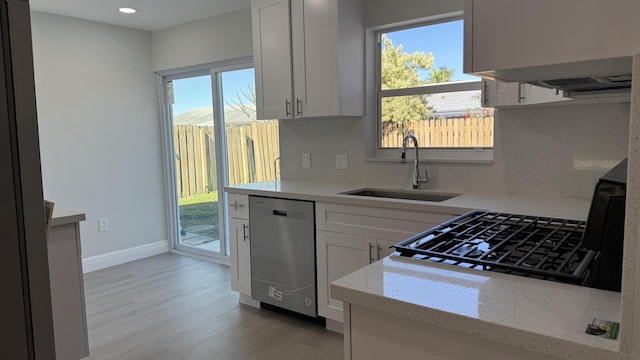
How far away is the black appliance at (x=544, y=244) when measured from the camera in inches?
38.6

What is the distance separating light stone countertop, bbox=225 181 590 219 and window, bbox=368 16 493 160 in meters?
0.40

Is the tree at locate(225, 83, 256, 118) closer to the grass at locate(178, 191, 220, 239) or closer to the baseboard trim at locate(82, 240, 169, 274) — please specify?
the grass at locate(178, 191, 220, 239)

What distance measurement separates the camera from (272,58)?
135 inches

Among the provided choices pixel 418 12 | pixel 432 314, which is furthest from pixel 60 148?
pixel 432 314

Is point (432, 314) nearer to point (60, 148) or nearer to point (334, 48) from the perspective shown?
point (334, 48)

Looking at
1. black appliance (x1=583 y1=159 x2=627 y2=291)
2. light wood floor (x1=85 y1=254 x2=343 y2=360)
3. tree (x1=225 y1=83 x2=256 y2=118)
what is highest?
tree (x1=225 y1=83 x2=256 y2=118)

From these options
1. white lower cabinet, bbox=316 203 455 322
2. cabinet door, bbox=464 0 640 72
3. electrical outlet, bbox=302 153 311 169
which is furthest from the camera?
electrical outlet, bbox=302 153 311 169

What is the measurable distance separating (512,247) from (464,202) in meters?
1.11

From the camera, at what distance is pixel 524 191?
2.73 metres

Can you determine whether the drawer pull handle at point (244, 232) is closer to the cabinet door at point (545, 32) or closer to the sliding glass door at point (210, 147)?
the sliding glass door at point (210, 147)

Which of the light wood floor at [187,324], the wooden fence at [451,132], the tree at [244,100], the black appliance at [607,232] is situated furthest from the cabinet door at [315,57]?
the black appliance at [607,232]

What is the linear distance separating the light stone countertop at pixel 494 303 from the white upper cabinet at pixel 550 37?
1.60 feet

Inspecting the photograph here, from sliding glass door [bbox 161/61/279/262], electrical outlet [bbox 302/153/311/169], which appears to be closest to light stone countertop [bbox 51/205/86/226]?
electrical outlet [bbox 302/153/311/169]

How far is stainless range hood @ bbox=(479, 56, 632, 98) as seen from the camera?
34.8 inches
